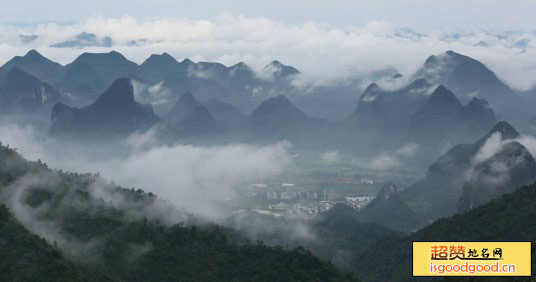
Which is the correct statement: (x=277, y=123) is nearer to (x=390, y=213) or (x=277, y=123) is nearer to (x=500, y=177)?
(x=390, y=213)

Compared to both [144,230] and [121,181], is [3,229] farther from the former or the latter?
[121,181]

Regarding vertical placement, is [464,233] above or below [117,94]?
below

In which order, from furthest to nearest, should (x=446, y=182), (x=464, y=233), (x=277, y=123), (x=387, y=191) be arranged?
1. (x=277, y=123)
2. (x=446, y=182)
3. (x=387, y=191)
4. (x=464, y=233)

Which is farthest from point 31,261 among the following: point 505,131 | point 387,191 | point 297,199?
point 505,131

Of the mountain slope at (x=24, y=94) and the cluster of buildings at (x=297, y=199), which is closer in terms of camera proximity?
the cluster of buildings at (x=297, y=199)

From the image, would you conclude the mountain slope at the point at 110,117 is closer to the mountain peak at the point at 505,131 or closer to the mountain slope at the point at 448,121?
the mountain slope at the point at 448,121

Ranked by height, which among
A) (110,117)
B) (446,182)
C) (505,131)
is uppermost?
(110,117)

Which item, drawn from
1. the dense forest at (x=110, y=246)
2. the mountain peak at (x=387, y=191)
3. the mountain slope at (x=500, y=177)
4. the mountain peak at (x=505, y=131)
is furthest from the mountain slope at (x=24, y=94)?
the dense forest at (x=110, y=246)

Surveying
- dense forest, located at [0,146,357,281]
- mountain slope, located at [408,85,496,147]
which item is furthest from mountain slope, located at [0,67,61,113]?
dense forest, located at [0,146,357,281]
